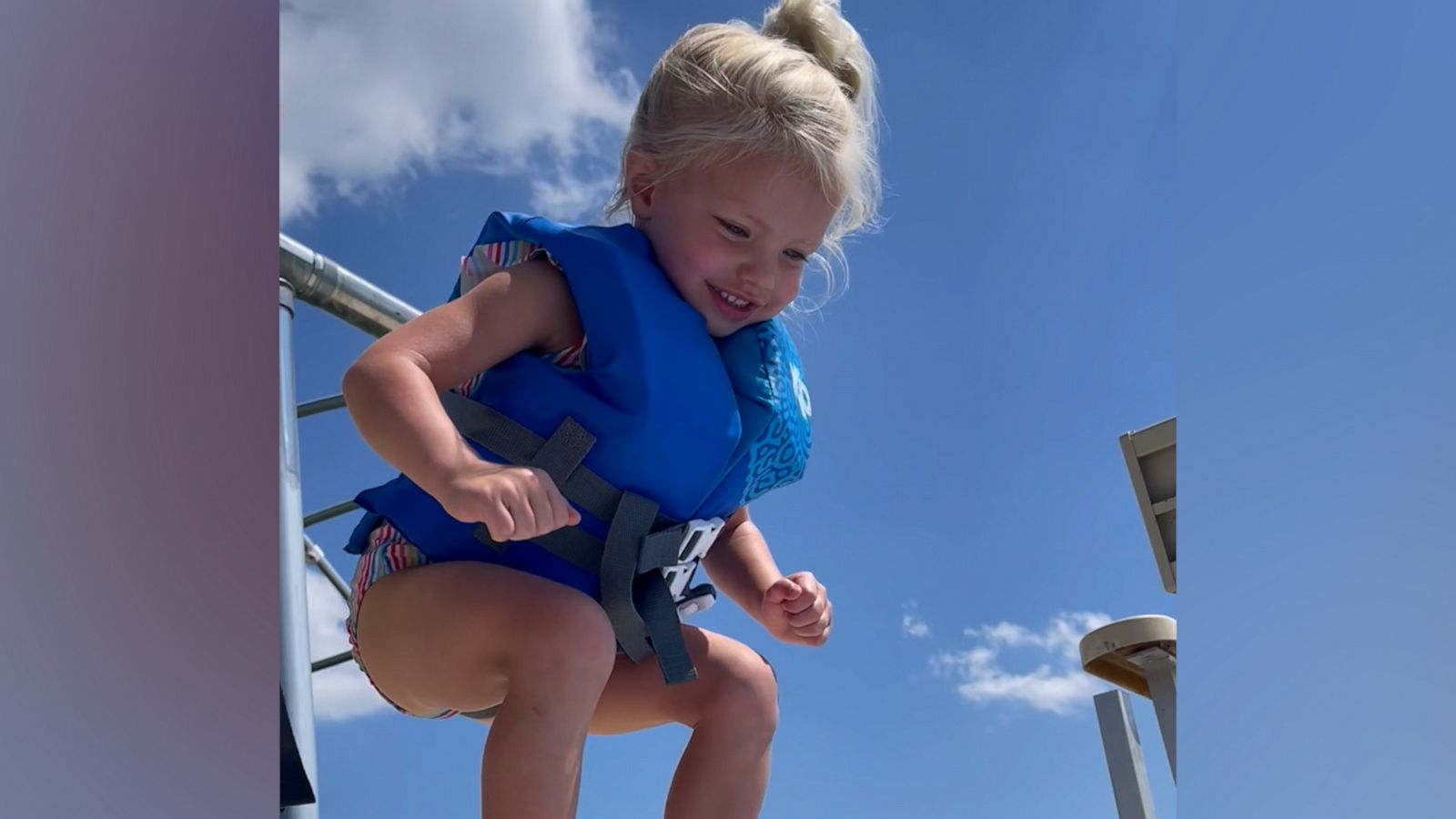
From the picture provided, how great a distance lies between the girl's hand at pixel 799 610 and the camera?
1.75 m

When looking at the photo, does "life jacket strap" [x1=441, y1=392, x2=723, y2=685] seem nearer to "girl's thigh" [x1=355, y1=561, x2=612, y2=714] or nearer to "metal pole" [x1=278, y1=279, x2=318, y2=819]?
"girl's thigh" [x1=355, y1=561, x2=612, y2=714]

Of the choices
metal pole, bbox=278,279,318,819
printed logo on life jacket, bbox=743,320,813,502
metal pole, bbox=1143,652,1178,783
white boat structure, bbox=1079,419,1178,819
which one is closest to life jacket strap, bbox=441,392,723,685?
printed logo on life jacket, bbox=743,320,813,502

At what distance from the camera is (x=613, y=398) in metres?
1.59

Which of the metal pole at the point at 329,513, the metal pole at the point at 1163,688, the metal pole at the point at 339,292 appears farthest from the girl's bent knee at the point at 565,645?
the metal pole at the point at 1163,688

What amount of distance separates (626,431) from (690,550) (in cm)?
19

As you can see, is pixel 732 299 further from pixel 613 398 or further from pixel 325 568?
pixel 325 568

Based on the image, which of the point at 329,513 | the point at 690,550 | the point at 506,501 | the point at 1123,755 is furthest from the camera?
the point at 1123,755

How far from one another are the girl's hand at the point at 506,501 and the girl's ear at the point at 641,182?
532mm

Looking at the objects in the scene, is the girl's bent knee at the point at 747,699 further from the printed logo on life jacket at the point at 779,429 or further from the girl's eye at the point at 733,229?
the girl's eye at the point at 733,229

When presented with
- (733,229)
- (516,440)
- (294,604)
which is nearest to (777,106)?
(733,229)
